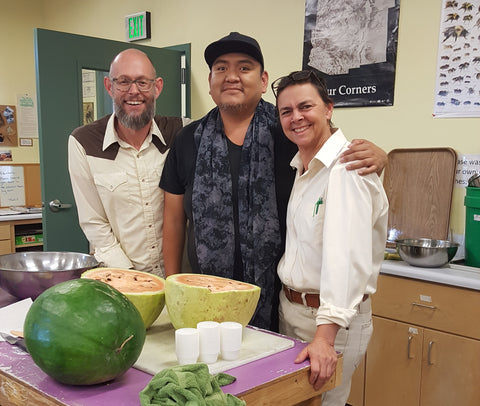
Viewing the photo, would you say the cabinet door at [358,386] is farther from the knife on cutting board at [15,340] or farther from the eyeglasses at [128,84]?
the knife on cutting board at [15,340]

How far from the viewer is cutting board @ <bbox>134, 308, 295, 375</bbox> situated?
1.11 metres

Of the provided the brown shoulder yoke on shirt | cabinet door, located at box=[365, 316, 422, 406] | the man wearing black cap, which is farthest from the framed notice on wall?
cabinet door, located at box=[365, 316, 422, 406]

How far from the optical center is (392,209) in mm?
2980

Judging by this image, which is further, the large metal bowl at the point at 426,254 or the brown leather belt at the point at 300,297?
the large metal bowl at the point at 426,254

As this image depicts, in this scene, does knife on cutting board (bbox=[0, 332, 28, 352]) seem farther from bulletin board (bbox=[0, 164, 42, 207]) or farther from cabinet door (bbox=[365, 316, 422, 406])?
bulletin board (bbox=[0, 164, 42, 207])

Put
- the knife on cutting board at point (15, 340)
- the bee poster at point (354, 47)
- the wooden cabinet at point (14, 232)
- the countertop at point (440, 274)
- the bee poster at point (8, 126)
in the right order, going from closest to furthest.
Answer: the knife on cutting board at point (15, 340)
the countertop at point (440, 274)
the bee poster at point (354, 47)
the wooden cabinet at point (14, 232)
the bee poster at point (8, 126)

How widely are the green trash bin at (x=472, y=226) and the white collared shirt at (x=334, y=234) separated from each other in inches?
48.7

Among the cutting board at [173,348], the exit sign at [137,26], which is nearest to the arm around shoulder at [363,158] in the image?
the cutting board at [173,348]

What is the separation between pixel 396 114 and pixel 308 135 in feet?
5.25

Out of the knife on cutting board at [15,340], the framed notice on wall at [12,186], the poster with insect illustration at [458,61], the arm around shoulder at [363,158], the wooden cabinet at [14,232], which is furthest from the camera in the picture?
the framed notice on wall at [12,186]

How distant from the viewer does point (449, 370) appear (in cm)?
240

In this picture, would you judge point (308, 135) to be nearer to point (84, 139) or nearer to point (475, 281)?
point (84, 139)

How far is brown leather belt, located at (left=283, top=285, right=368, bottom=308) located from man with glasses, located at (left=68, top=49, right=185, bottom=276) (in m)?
0.69

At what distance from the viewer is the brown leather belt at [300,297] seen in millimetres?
1491
